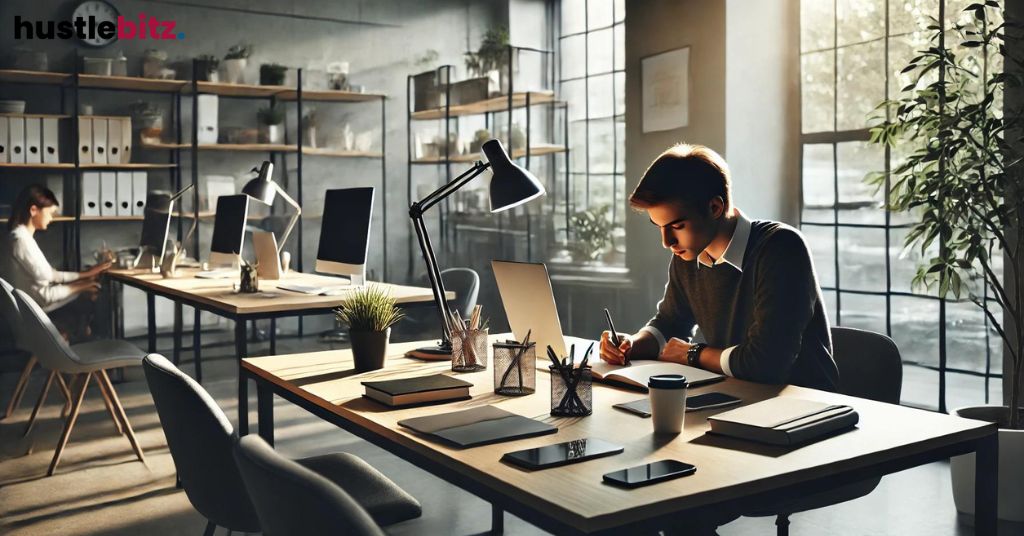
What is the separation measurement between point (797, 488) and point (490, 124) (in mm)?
6483

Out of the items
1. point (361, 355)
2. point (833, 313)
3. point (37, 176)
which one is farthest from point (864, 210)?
point (37, 176)

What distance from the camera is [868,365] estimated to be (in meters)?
2.32

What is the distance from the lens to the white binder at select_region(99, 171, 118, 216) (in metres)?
6.33

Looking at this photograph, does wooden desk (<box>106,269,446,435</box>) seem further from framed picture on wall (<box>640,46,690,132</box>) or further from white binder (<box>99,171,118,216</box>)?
framed picture on wall (<box>640,46,690,132</box>)

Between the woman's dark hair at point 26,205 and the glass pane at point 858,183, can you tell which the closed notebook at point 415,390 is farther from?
the woman's dark hair at point 26,205

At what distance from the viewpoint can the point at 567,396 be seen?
178 centimetres

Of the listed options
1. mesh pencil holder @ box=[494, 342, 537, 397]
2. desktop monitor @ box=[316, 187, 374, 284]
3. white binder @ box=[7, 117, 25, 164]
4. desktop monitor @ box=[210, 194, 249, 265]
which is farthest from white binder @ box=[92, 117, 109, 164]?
mesh pencil holder @ box=[494, 342, 537, 397]

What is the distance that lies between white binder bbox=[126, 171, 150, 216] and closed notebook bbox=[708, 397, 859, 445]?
573cm

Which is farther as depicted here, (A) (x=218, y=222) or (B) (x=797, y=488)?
(A) (x=218, y=222)

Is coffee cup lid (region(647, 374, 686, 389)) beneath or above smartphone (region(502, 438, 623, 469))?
above

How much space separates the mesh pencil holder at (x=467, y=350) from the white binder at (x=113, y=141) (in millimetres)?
4848

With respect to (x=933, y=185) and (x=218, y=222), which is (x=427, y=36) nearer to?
(x=218, y=222)

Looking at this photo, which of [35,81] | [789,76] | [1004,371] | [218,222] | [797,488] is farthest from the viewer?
[35,81]

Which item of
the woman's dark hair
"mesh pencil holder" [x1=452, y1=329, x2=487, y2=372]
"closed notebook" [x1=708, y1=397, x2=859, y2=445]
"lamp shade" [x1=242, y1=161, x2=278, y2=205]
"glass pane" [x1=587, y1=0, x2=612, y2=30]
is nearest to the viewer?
"closed notebook" [x1=708, y1=397, x2=859, y2=445]
